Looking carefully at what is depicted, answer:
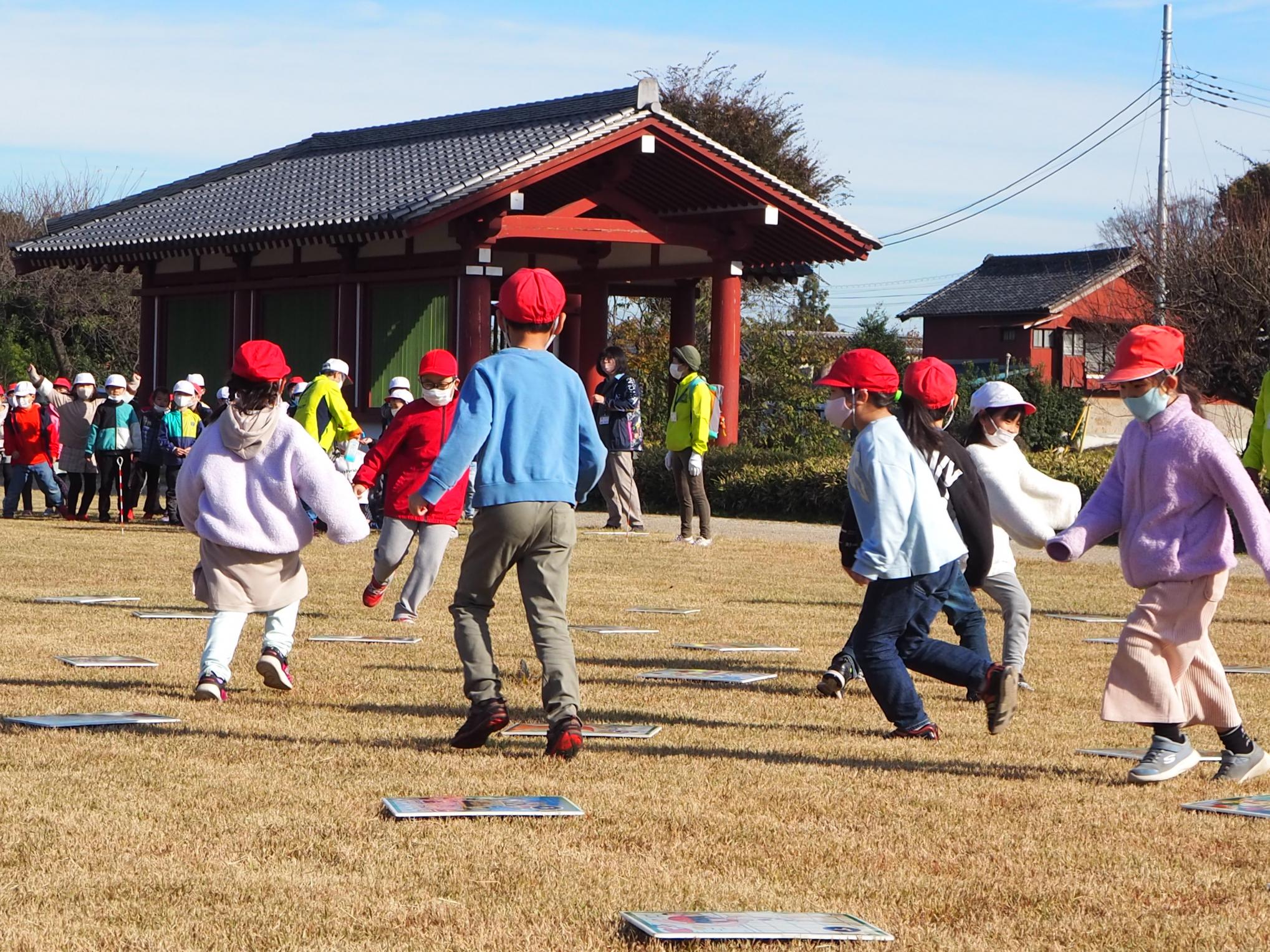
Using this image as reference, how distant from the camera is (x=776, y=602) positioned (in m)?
12.5

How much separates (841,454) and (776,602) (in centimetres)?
1230

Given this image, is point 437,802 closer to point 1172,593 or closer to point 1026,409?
point 1172,593

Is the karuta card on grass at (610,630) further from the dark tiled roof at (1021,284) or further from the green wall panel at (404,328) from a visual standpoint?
the dark tiled roof at (1021,284)

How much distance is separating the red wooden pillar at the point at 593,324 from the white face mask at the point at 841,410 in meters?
18.6

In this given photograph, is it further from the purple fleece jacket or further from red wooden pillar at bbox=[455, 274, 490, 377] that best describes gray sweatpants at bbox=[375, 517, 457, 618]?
red wooden pillar at bbox=[455, 274, 490, 377]

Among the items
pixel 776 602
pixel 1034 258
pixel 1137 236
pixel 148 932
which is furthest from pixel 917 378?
pixel 1034 258

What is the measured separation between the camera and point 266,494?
7410 millimetres

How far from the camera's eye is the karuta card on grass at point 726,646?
31.7ft

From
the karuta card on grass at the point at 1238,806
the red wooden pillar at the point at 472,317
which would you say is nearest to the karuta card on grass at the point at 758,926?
the karuta card on grass at the point at 1238,806

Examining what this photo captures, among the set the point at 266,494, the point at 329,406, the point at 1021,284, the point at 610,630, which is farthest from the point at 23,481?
the point at 1021,284

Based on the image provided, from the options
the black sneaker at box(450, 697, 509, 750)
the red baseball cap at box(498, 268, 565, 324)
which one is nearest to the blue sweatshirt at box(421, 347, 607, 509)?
the red baseball cap at box(498, 268, 565, 324)

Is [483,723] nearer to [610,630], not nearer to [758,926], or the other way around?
[758,926]

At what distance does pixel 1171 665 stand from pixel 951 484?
1.54 meters

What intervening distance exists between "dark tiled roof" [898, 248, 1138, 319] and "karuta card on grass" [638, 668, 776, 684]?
173 ft
